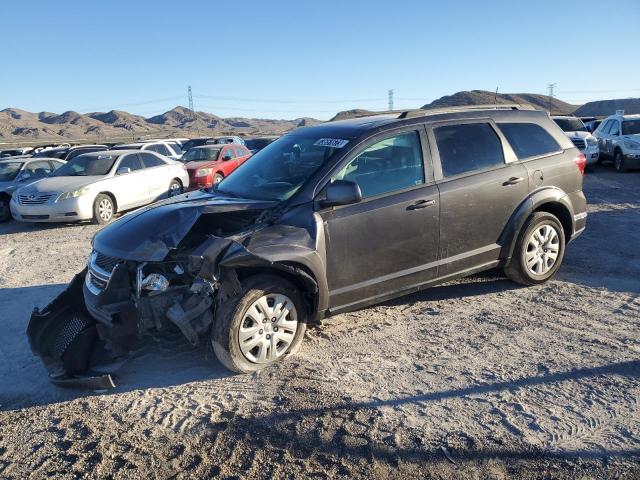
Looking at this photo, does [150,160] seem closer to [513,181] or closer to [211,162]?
[211,162]

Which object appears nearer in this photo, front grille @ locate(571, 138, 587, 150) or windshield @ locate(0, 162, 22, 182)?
windshield @ locate(0, 162, 22, 182)

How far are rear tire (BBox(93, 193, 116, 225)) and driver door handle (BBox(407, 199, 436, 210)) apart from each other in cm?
848

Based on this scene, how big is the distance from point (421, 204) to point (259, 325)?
1845mm

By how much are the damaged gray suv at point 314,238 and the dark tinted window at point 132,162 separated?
7851mm

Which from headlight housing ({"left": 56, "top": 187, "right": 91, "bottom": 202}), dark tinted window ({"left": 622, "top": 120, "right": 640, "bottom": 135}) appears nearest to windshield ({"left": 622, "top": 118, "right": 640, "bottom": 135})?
dark tinted window ({"left": 622, "top": 120, "right": 640, "bottom": 135})

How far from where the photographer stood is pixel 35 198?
10.9 meters

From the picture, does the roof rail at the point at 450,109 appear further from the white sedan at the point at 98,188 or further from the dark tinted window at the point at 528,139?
the white sedan at the point at 98,188

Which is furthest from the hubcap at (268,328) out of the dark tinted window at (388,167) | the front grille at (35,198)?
the front grille at (35,198)

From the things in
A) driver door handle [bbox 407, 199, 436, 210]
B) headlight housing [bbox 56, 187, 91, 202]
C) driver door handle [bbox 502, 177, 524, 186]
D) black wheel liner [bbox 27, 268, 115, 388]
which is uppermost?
driver door handle [bbox 502, 177, 524, 186]

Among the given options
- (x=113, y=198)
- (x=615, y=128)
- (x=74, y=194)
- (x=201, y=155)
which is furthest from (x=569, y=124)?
(x=74, y=194)

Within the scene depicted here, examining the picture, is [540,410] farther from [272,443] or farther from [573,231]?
[573,231]

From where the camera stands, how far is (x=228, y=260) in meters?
3.93

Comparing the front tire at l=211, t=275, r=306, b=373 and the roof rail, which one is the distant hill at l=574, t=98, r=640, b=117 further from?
the front tire at l=211, t=275, r=306, b=373

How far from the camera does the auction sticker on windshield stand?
15.6 feet
